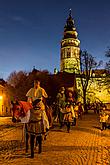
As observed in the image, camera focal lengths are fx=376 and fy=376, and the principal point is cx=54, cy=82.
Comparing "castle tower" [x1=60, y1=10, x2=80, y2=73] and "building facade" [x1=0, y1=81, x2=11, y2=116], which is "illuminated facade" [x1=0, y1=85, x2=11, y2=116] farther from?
"castle tower" [x1=60, y1=10, x2=80, y2=73]

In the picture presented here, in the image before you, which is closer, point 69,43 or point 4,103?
point 4,103

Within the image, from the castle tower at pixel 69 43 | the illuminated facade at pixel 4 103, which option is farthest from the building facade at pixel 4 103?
the castle tower at pixel 69 43

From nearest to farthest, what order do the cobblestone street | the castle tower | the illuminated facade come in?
the cobblestone street
the illuminated facade
the castle tower

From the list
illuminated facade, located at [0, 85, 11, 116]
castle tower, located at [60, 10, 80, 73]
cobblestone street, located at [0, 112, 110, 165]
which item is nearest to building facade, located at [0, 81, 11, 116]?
illuminated facade, located at [0, 85, 11, 116]

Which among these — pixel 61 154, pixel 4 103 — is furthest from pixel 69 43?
pixel 61 154

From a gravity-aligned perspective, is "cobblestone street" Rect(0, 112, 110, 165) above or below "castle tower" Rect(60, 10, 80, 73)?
below

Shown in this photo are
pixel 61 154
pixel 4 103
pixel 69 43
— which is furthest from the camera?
pixel 69 43

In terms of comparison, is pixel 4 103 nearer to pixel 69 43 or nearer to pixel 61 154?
pixel 61 154

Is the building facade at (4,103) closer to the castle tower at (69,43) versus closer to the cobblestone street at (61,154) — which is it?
the cobblestone street at (61,154)

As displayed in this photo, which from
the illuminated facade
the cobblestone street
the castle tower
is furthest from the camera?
the castle tower

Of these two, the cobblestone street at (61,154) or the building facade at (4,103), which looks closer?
the cobblestone street at (61,154)

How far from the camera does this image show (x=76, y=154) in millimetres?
12453

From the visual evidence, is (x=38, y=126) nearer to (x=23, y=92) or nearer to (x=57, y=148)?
(x=57, y=148)

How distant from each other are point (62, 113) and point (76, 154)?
9.86 m
